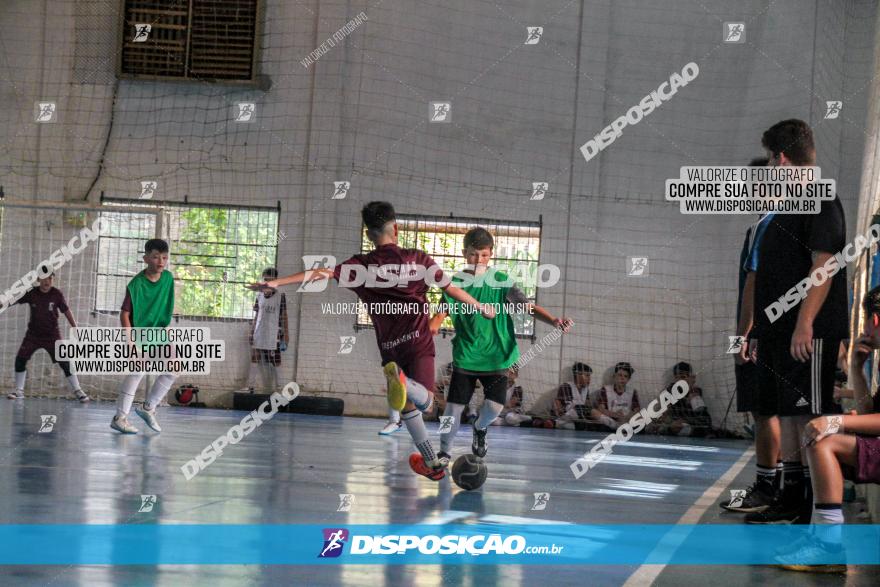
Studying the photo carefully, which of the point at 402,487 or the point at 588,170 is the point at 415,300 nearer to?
the point at 402,487

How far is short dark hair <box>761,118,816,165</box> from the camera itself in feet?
15.9

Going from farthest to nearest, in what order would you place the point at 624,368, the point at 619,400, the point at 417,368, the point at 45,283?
1. the point at 624,368
2. the point at 619,400
3. the point at 45,283
4. the point at 417,368

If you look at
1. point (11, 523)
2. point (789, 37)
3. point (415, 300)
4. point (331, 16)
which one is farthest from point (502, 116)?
point (11, 523)

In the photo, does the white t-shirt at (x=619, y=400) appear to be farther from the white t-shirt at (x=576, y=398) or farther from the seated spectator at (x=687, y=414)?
the seated spectator at (x=687, y=414)

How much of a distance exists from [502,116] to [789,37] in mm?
4195

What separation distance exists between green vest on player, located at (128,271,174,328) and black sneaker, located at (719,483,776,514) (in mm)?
5587

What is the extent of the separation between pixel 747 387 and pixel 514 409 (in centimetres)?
820

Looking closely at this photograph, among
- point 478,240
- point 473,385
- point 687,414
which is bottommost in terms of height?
point 687,414

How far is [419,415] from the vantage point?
637 cm

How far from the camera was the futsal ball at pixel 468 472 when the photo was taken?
6328 millimetres

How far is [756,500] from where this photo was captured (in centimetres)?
588

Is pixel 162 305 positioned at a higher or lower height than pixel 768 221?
lower

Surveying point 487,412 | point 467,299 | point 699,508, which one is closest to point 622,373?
point 487,412

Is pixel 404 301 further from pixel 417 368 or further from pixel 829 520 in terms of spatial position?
pixel 829 520
